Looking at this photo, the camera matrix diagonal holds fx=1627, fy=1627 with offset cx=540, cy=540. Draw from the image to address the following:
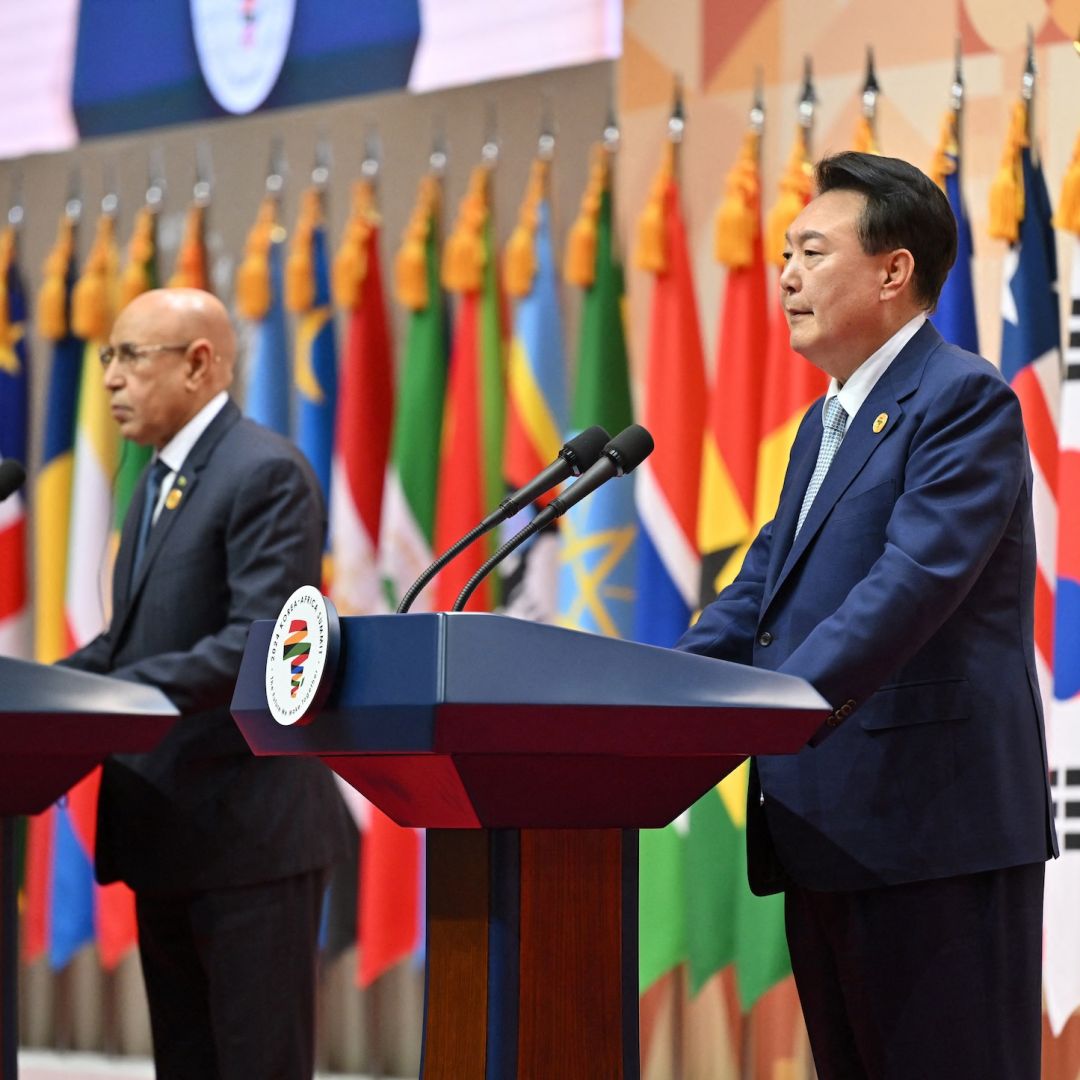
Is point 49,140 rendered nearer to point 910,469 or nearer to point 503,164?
point 503,164

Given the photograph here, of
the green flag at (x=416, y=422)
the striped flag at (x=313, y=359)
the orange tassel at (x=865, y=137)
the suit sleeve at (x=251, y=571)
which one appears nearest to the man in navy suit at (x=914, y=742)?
the suit sleeve at (x=251, y=571)

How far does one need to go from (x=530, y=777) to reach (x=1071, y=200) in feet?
8.21

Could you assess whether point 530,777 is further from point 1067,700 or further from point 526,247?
point 526,247

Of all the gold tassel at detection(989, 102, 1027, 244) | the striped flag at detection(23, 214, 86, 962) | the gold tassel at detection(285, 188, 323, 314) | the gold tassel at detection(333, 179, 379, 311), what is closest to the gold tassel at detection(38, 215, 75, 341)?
the striped flag at detection(23, 214, 86, 962)

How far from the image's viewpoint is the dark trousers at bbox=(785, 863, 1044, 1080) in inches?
76.7

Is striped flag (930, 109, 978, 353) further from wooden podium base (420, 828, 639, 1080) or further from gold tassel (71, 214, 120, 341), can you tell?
gold tassel (71, 214, 120, 341)

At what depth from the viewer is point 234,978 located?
290cm

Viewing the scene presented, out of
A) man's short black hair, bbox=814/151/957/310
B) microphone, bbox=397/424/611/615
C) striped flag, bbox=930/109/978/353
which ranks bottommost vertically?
microphone, bbox=397/424/611/615

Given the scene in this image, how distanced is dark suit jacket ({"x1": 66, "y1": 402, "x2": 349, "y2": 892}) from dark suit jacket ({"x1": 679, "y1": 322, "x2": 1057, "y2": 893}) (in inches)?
44.0

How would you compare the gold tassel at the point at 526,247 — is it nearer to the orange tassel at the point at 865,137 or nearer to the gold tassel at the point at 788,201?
the gold tassel at the point at 788,201

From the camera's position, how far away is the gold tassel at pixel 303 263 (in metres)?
4.71

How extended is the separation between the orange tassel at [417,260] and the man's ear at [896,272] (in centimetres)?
252

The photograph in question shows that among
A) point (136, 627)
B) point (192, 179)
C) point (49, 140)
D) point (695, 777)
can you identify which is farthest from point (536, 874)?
point (49, 140)

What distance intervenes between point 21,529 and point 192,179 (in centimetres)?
123
